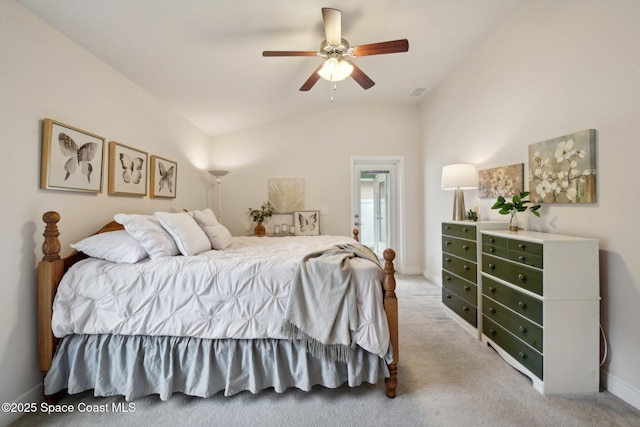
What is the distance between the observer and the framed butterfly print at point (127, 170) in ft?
7.52

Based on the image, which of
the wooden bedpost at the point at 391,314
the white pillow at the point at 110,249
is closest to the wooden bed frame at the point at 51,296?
the wooden bedpost at the point at 391,314

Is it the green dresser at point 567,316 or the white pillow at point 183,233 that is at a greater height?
the white pillow at point 183,233

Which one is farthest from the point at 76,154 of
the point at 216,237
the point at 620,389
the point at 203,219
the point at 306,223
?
the point at 620,389

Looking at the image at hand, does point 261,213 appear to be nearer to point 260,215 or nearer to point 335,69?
point 260,215

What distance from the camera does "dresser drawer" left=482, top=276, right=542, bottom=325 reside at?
180cm

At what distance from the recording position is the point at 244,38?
2.26m

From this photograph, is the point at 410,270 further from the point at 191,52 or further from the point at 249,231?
the point at 191,52

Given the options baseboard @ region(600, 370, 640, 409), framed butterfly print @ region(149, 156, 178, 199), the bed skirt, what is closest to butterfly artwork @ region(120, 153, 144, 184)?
framed butterfly print @ region(149, 156, 178, 199)

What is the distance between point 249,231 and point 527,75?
4.06m

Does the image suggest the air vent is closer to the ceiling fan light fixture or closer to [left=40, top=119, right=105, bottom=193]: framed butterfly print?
the ceiling fan light fixture

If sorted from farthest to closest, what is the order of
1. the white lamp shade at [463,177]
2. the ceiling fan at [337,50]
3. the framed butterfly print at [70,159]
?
1. the white lamp shade at [463,177]
2. the ceiling fan at [337,50]
3. the framed butterfly print at [70,159]

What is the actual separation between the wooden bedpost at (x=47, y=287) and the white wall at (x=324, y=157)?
2845mm

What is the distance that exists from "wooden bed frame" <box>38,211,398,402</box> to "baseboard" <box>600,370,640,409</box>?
1.42 meters

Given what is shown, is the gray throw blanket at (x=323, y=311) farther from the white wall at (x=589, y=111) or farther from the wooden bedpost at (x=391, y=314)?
the white wall at (x=589, y=111)
